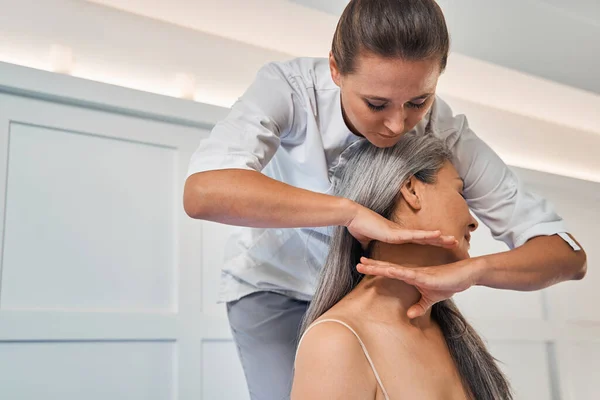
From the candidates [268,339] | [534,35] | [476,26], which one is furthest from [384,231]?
[534,35]

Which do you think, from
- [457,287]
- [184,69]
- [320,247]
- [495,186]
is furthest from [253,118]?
[184,69]

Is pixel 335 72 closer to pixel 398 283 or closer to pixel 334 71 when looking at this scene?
pixel 334 71

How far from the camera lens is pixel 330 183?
168 centimetres

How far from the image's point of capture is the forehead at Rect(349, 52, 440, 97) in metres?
1.33

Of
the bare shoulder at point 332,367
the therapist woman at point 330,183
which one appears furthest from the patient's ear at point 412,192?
the bare shoulder at point 332,367

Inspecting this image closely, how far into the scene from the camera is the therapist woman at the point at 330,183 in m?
1.33

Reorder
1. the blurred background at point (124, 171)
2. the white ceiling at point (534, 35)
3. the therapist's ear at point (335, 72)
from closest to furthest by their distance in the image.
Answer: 1. the therapist's ear at point (335, 72)
2. the blurred background at point (124, 171)
3. the white ceiling at point (534, 35)

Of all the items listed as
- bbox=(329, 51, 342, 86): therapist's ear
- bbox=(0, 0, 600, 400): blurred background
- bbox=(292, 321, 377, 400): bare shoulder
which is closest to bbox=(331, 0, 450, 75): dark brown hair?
bbox=(329, 51, 342, 86): therapist's ear

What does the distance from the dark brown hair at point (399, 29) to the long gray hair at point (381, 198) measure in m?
0.28

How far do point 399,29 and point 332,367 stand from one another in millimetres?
637

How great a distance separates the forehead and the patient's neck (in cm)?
37

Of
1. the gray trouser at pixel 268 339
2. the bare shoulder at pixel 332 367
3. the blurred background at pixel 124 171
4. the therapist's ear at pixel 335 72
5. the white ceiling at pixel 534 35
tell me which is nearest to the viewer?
the bare shoulder at pixel 332 367

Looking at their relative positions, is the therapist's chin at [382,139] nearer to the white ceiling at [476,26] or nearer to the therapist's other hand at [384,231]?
the therapist's other hand at [384,231]

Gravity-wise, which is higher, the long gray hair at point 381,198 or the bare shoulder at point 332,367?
the long gray hair at point 381,198
